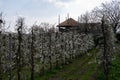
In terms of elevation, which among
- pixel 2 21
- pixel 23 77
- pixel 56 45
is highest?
pixel 2 21

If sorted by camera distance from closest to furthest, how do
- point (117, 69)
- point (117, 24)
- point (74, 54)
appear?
point (117, 69), point (74, 54), point (117, 24)

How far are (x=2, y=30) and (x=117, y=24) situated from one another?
8891cm

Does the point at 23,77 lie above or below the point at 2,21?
below

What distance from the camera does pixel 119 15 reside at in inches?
4478

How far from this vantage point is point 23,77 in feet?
140

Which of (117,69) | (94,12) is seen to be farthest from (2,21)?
(94,12)

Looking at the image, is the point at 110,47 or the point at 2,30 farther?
the point at 110,47

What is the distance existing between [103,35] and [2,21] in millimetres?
11773

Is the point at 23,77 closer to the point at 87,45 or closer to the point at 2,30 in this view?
the point at 2,30

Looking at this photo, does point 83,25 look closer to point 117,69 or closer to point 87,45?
point 87,45

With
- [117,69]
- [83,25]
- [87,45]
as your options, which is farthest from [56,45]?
[83,25]

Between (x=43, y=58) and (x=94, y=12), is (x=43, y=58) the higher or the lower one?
the lower one

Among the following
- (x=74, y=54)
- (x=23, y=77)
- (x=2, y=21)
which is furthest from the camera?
(x=74, y=54)

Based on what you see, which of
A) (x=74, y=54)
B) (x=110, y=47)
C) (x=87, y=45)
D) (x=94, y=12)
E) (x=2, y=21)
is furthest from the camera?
(x=94, y=12)
